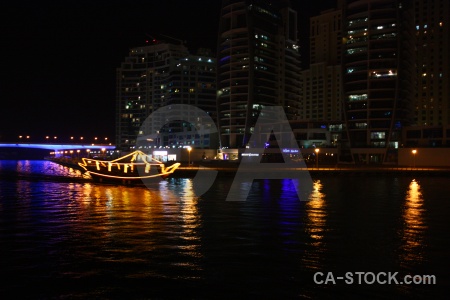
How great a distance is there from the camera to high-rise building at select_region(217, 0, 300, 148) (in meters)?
147

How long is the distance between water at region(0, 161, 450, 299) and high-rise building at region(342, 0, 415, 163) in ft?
288

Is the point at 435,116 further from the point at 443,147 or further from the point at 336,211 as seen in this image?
the point at 336,211

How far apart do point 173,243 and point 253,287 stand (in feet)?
26.1

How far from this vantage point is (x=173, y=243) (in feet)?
78.3

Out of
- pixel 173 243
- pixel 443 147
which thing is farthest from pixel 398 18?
pixel 173 243

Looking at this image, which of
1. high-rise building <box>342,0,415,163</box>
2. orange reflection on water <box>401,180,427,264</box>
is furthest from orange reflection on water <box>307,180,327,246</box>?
high-rise building <box>342,0,415,163</box>

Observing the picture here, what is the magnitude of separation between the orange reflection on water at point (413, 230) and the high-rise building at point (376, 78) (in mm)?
83183

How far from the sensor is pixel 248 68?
146m

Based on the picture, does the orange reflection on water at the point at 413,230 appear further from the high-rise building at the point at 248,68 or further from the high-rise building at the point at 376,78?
the high-rise building at the point at 248,68

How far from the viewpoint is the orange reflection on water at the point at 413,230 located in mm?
21516

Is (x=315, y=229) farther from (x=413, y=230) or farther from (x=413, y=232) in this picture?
(x=413, y=230)

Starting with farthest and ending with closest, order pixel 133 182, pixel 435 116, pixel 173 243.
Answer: pixel 435 116, pixel 133 182, pixel 173 243

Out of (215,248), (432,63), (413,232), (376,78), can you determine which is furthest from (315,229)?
(432,63)

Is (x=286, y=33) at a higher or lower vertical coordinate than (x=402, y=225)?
higher
